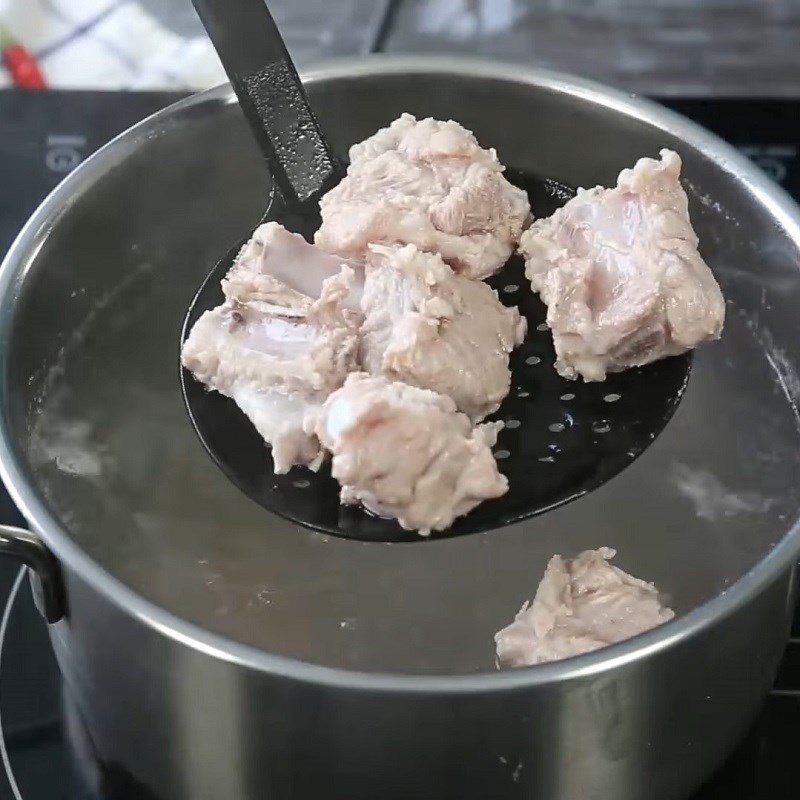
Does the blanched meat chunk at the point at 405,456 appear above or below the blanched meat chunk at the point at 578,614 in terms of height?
above

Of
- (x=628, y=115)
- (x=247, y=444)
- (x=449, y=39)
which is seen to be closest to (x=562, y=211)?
(x=628, y=115)

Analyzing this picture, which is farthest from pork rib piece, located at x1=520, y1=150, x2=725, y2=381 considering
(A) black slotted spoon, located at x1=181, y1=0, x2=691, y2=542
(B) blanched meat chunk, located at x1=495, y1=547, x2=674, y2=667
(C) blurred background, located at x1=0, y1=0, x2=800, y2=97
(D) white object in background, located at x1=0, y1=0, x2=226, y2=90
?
(D) white object in background, located at x1=0, y1=0, x2=226, y2=90

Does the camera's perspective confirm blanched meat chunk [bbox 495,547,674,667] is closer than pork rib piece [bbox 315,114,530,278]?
Yes

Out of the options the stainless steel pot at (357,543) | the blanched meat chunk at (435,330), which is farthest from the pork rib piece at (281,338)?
the stainless steel pot at (357,543)

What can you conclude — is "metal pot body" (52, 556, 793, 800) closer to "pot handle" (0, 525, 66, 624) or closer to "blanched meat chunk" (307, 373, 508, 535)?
"pot handle" (0, 525, 66, 624)

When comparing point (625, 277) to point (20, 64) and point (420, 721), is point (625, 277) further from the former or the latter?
point (20, 64)

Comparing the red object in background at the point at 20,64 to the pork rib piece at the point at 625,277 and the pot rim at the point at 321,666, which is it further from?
the pork rib piece at the point at 625,277
